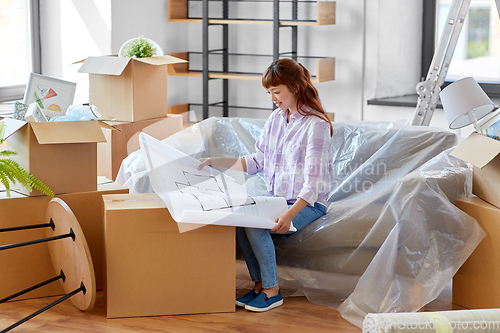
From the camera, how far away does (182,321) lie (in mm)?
1858

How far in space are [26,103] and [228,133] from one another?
93 centimetres

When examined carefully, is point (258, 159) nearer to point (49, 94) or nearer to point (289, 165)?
point (289, 165)

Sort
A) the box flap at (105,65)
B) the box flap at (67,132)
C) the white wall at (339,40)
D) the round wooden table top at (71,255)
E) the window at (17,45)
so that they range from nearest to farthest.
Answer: the round wooden table top at (71,255), the box flap at (67,132), the box flap at (105,65), the window at (17,45), the white wall at (339,40)

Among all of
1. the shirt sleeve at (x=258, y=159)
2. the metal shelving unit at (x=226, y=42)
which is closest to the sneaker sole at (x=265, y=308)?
the shirt sleeve at (x=258, y=159)

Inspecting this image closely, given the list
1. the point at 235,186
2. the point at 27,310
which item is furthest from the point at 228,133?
the point at 27,310

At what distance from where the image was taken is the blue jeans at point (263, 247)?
192 cm

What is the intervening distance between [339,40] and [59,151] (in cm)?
212

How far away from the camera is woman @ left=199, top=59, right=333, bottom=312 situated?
1909mm

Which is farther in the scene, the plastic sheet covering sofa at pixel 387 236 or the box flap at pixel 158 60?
the box flap at pixel 158 60

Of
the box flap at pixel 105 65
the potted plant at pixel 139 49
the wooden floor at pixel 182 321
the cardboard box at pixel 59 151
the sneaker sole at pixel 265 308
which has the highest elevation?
the potted plant at pixel 139 49

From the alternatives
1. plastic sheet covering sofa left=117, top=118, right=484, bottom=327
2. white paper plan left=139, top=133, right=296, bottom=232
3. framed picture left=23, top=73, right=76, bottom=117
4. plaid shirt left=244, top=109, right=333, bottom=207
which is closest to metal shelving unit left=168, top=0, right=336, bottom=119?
plastic sheet covering sofa left=117, top=118, right=484, bottom=327

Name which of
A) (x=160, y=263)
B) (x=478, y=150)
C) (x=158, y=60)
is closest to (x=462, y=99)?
(x=478, y=150)

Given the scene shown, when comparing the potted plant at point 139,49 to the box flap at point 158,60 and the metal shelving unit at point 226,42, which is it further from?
the metal shelving unit at point 226,42

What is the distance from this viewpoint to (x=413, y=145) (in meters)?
2.40
